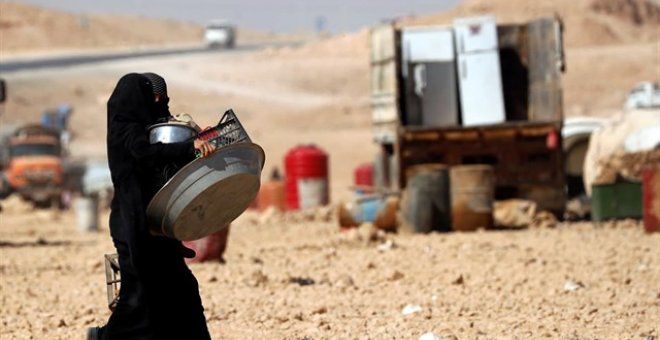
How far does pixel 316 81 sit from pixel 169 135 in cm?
5399

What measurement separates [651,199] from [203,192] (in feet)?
30.9

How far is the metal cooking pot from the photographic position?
6.49 meters

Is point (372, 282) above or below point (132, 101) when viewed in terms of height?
below

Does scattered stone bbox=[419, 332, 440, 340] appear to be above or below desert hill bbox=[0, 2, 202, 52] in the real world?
below

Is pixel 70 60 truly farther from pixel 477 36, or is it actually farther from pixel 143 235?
pixel 143 235

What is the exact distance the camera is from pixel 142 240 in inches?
259

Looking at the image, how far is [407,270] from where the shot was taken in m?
12.4

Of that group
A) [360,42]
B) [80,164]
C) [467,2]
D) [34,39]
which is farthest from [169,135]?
[34,39]

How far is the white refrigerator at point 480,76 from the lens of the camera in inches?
721

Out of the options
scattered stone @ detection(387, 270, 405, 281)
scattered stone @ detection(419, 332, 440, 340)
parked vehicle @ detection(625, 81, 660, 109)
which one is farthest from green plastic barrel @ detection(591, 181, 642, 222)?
scattered stone @ detection(419, 332, 440, 340)

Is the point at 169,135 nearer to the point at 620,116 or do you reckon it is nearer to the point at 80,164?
the point at 620,116

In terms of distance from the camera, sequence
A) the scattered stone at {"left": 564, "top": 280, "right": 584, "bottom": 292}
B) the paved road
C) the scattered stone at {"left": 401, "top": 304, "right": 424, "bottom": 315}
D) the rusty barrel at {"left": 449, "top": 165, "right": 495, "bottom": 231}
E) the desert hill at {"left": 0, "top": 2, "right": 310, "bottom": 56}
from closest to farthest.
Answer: the scattered stone at {"left": 401, "top": 304, "right": 424, "bottom": 315} → the scattered stone at {"left": 564, "top": 280, "right": 584, "bottom": 292} → the rusty barrel at {"left": 449, "top": 165, "right": 495, "bottom": 231} → the paved road → the desert hill at {"left": 0, "top": 2, "right": 310, "bottom": 56}

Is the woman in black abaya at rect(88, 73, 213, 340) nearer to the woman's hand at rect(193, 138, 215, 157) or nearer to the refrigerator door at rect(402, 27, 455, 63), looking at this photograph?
the woman's hand at rect(193, 138, 215, 157)

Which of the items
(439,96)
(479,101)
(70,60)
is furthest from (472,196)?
(70,60)
